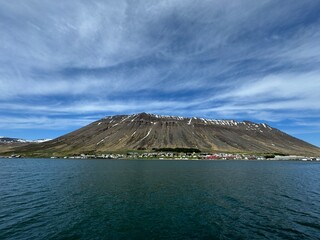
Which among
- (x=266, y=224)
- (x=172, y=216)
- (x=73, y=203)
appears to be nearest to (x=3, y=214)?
(x=73, y=203)

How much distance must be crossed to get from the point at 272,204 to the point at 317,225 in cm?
1458

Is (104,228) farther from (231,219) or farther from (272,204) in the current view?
(272,204)

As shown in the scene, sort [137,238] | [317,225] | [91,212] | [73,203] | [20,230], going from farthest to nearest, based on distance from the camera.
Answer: [73,203] → [91,212] → [317,225] → [20,230] → [137,238]

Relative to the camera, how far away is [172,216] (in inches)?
1623

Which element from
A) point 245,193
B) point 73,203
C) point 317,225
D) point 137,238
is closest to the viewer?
point 137,238

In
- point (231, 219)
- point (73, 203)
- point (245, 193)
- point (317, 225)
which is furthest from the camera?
point (245, 193)

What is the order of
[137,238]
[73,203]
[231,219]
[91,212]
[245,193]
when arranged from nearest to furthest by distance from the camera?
[137,238]
[231,219]
[91,212]
[73,203]
[245,193]

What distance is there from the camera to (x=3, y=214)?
40781 mm

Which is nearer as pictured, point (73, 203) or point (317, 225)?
point (317, 225)

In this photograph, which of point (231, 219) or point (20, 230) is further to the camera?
point (231, 219)

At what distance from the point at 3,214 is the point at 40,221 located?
27.4 feet

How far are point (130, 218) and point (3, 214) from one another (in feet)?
71.1

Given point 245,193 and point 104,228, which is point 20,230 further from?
point 245,193

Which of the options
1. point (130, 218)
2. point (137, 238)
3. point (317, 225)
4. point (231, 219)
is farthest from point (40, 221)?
point (317, 225)
